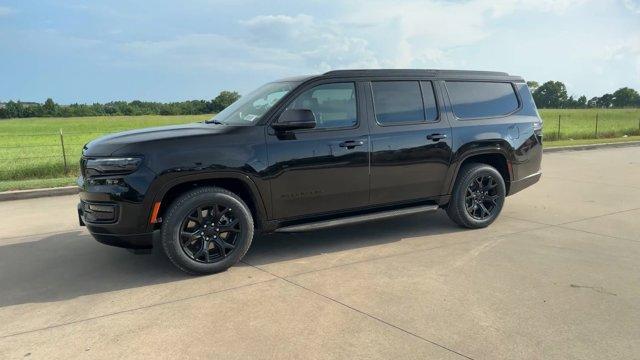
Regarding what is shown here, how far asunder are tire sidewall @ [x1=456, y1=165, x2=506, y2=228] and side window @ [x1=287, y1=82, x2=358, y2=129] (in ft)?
5.71

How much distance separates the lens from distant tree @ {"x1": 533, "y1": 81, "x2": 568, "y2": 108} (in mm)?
105088

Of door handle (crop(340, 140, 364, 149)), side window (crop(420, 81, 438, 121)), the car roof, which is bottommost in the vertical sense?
door handle (crop(340, 140, 364, 149))

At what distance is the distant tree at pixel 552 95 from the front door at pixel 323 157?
10892 cm

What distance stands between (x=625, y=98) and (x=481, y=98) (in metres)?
124

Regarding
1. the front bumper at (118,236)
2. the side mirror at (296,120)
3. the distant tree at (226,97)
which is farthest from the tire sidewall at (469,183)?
the distant tree at (226,97)

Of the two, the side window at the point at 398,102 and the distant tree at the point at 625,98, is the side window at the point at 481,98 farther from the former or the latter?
the distant tree at the point at 625,98

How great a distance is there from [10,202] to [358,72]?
697 cm

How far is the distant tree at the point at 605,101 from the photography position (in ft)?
364

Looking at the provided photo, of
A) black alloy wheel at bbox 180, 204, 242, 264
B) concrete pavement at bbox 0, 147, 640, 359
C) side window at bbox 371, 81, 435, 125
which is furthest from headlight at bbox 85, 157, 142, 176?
side window at bbox 371, 81, 435, 125

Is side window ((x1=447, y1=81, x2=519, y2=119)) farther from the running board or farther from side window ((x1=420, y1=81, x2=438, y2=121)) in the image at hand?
the running board

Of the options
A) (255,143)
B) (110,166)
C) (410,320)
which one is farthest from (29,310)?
(410,320)

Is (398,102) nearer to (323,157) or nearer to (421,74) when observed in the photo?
(421,74)

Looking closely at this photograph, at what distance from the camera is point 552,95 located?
106750 mm

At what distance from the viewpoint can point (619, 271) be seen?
477 centimetres
